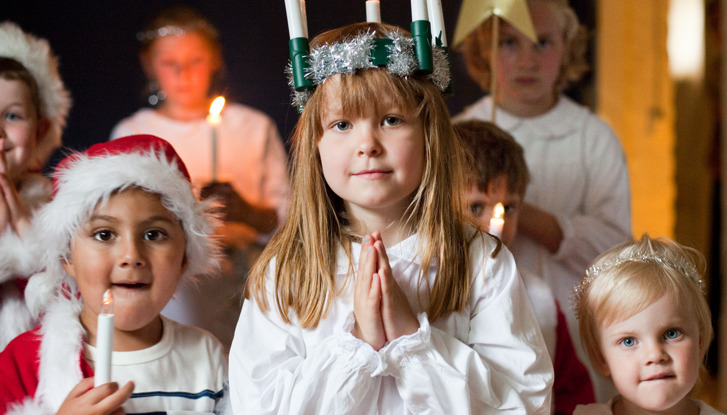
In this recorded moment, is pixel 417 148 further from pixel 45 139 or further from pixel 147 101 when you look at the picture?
pixel 147 101

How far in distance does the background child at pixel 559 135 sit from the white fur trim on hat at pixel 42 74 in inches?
49.6

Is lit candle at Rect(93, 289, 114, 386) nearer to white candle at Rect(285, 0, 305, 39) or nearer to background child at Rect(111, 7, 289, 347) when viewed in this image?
white candle at Rect(285, 0, 305, 39)

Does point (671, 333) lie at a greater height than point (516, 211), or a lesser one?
lesser

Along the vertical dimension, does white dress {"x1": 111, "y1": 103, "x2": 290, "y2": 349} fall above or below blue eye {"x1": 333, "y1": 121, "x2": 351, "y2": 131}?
below

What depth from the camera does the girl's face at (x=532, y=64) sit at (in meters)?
2.45

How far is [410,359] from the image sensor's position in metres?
1.37

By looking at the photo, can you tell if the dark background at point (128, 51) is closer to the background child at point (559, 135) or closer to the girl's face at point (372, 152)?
the background child at point (559, 135)

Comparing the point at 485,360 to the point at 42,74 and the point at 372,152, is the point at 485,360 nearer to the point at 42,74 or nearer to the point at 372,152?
the point at 372,152

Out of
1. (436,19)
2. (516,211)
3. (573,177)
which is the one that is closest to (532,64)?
(573,177)

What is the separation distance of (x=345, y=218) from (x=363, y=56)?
0.35 m

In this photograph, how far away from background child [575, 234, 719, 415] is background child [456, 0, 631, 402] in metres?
0.78

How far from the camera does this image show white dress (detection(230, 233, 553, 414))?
1.36 m

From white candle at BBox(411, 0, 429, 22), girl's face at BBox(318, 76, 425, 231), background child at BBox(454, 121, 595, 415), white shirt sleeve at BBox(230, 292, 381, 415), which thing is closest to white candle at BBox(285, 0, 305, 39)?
girl's face at BBox(318, 76, 425, 231)

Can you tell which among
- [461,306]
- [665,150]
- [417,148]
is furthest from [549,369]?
[665,150]
